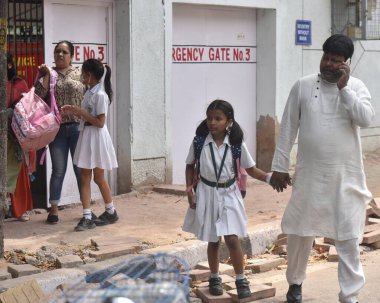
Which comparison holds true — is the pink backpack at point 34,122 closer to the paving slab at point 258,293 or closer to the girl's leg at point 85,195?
the girl's leg at point 85,195

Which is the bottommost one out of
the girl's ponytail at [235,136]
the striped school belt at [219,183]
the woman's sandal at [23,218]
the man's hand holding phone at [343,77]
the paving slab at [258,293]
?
the paving slab at [258,293]

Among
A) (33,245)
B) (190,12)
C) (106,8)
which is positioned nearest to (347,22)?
(190,12)

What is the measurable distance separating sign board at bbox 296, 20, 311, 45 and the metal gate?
14.9ft

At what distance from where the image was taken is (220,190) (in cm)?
596

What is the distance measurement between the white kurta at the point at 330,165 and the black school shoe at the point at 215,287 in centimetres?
76

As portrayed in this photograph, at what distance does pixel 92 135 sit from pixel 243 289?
260 cm

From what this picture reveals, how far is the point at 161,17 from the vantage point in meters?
10.2

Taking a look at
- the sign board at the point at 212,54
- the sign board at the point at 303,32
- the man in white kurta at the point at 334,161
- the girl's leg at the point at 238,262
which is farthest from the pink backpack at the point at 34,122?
the sign board at the point at 303,32

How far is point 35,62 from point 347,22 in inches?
238

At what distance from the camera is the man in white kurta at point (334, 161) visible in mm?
A: 5539

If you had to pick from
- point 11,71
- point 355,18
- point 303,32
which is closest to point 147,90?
point 11,71

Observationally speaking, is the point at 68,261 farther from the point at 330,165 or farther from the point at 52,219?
the point at 330,165

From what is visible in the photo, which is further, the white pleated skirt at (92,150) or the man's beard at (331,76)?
the white pleated skirt at (92,150)

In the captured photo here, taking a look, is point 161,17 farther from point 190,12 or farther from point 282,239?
point 282,239
